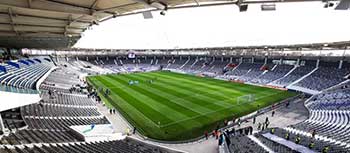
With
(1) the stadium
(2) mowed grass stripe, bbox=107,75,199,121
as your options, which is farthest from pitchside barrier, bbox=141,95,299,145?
(2) mowed grass stripe, bbox=107,75,199,121

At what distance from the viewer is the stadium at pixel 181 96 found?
11034 millimetres

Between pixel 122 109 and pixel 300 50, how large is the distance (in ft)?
111

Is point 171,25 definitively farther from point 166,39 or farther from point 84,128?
point 84,128

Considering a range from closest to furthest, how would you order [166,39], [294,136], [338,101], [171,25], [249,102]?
[294,136] < [338,101] < [249,102] < [171,25] < [166,39]

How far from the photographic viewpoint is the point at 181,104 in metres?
28.8

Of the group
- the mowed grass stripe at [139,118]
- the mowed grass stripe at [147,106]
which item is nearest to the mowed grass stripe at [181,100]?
the mowed grass stripe at [147,106]

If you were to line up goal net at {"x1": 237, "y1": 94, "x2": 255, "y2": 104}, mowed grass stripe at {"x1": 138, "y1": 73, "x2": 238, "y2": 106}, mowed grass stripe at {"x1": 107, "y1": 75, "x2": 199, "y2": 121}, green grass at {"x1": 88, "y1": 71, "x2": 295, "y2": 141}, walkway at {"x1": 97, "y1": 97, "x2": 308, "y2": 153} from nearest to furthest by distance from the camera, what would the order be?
walkway at {"x1": 97, "y1": 97, "x2": 308, "y2": 153} < green grass at {"x1": 88, "y1": 71, "x2": 295, "y2": 141} < mowed grass stripe at {"x1": 107, "y1": 75, "x2": 199, "y2": 121} < goal net at {"x1": 237, "y1": 94, "x2": 255, "y2": 104} < mowed grass stripe at {"x1": 138, "y1": 73, "x2": 238, "y2": 106}

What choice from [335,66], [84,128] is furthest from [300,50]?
[84,128]

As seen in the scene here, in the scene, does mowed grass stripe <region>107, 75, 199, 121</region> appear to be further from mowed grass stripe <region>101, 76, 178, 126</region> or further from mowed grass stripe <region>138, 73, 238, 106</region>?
mowed grass stripe <region>138, 73, 238, 106</region>

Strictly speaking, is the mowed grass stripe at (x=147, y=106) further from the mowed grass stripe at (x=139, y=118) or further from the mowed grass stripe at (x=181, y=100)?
the mowed grass stripe at (x=181, y=100)

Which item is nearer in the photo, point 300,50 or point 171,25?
point 300,50

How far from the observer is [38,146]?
9391 mm

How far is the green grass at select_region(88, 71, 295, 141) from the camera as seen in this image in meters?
21.3

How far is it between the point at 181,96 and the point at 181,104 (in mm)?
4309
